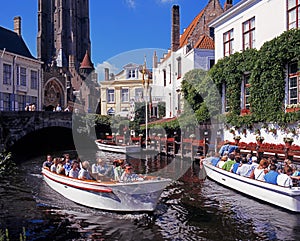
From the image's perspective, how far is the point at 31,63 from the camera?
132ft

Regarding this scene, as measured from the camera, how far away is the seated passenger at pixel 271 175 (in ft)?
39.0

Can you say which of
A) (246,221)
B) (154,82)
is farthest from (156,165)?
(154,82)

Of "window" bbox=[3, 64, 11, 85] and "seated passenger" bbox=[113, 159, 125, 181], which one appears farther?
"window" bbox=[3, 64, 11, 85]

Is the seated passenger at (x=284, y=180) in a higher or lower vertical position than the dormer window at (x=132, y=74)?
lower

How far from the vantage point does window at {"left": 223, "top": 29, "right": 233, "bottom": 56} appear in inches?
977

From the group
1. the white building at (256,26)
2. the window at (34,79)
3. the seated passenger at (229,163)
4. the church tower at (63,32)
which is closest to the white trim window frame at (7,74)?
the window at (34,79)

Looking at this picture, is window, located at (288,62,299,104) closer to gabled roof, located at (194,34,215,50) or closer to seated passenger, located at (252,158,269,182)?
seated passenger, located at (252,158,269,182)

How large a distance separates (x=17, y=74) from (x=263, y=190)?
32.2m

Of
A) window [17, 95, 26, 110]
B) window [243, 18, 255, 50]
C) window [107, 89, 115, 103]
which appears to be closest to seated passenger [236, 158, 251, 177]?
window [243, 18, 255, 50]

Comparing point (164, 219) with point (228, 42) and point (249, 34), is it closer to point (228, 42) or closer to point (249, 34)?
point (249, 34)

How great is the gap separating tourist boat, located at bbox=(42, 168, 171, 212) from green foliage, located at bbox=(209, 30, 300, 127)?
373 inches

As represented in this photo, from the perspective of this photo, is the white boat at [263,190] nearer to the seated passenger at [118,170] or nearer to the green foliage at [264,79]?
the seated passenger at [118,170]

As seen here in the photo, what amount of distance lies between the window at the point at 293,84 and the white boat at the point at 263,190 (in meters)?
5.99

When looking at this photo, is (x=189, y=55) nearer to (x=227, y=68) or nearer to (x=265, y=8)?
(x=227, y=68)
